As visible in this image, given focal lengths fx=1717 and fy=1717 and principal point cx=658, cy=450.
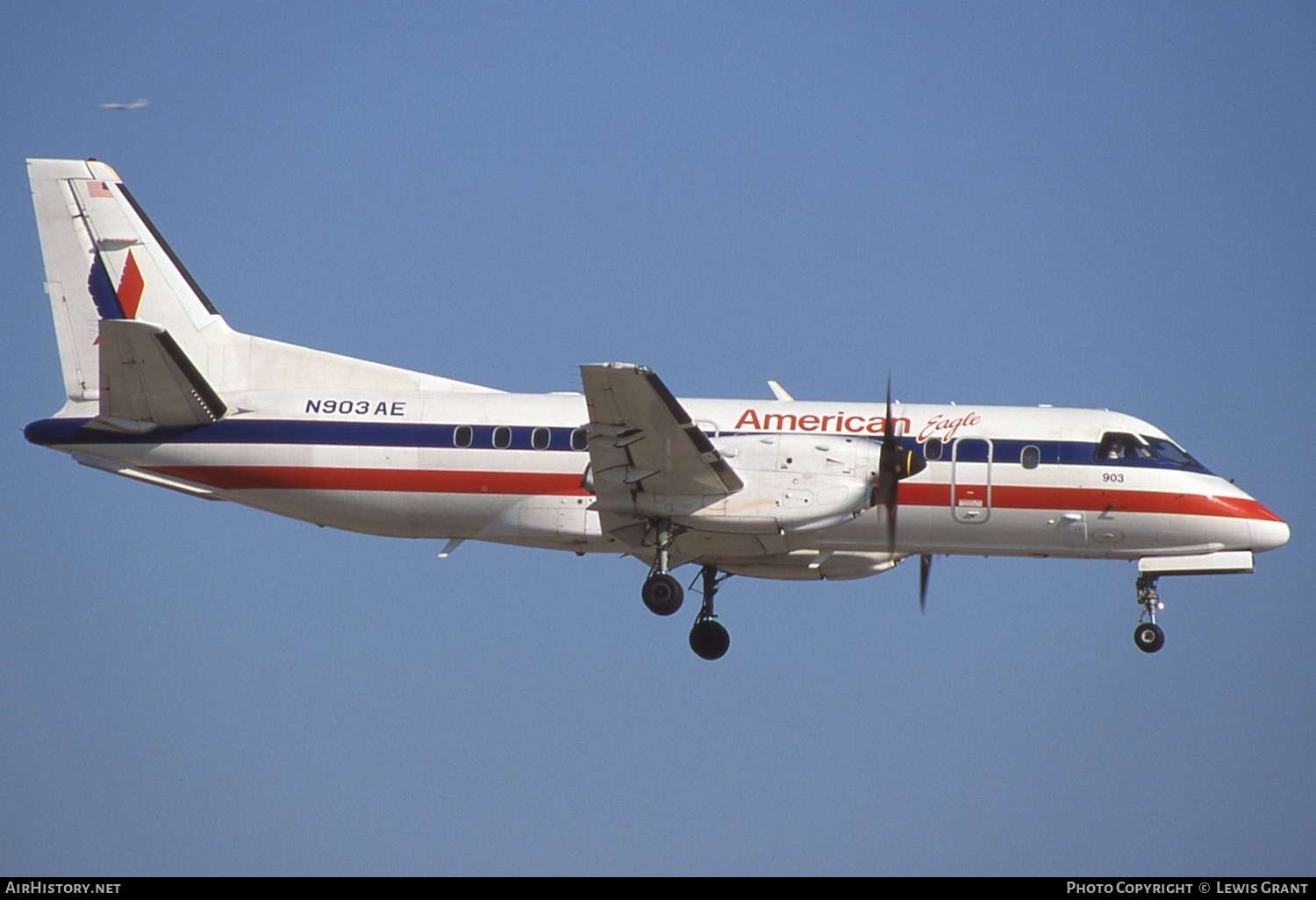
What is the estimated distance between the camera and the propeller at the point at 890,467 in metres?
26.3

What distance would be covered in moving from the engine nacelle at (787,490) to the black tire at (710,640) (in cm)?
294

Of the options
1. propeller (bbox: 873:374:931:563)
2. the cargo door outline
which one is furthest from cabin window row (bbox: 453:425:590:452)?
the cargo door outline

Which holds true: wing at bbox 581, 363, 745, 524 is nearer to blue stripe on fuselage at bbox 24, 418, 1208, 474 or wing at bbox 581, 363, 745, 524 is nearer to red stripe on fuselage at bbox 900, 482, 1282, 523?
blue stripe on fuselage at bbox 24, 418, 1208, 474

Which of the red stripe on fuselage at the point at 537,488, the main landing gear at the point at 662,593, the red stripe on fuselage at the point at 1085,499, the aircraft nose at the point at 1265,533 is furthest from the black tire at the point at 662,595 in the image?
the aircraft nose at the point at 1265,533

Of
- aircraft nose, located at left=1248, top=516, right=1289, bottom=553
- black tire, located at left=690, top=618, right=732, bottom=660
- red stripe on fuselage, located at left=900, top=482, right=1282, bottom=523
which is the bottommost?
black tire, located at left=690, top=618, right=732, bottom=660

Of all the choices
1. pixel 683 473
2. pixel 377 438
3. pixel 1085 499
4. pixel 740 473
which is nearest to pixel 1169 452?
pixel 1085 499

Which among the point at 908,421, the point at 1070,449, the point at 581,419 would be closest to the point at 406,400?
the point at 581,419

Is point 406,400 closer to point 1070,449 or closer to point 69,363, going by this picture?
point 69,363

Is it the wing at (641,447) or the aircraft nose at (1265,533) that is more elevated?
the wing at (641,447)

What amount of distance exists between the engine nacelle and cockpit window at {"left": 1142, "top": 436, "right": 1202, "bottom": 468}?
4816 mm

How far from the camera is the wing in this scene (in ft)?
81.6

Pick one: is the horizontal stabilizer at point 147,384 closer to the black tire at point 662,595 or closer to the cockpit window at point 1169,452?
the black tire at point 662,595

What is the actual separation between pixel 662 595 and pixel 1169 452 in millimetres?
8679

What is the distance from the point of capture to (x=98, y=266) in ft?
100
